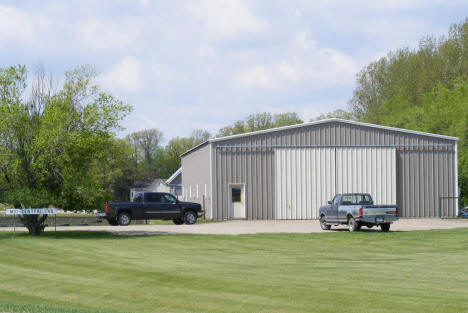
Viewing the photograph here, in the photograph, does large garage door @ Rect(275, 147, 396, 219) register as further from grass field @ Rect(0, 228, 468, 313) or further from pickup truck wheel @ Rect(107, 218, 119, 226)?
grass field @ Rect(0, 228, 468, 313)

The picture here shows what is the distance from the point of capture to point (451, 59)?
65062 millimetres

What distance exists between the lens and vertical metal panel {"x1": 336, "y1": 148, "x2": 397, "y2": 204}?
130 feet

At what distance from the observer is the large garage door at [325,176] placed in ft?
128

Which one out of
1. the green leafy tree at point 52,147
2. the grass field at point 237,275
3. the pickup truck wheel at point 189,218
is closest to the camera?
the grass field at point 237,275

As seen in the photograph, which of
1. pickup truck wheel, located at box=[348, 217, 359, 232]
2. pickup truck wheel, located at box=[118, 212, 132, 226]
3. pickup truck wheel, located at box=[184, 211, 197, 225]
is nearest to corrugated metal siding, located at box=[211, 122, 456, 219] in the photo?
pickup truck wheel, located at box=[184, 211, 197, 225]

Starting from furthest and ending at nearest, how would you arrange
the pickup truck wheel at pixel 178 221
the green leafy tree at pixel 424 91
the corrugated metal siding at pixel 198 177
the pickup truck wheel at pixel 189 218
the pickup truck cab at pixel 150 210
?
the green leafy tree at pixel 424 91, the corrugated metal siding at pixel 198 177, the pickup truck wheel at pixel 178 221, the pickup truck wheel at pixel 189 218, the pickup truck cab at pixel 150 210

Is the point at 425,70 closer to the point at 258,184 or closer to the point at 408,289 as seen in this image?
the point at 258,184

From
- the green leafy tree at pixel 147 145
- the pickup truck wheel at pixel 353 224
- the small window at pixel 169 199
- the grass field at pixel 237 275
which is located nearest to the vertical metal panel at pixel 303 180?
the small window at pixel 169 199

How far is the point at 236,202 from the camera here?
39094 mm

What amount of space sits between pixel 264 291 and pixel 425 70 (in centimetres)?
5981

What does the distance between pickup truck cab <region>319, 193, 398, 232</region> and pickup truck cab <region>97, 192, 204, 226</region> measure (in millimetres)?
8224

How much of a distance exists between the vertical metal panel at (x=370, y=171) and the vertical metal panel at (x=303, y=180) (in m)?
0.87

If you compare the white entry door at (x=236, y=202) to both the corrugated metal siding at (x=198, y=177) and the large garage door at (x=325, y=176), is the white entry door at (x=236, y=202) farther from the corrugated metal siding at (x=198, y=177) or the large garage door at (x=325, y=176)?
the large garage door at (x=325, y=176)

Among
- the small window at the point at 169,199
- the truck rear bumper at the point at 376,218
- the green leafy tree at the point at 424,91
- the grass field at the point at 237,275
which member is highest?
the green leafy tree at the point at 424,91
